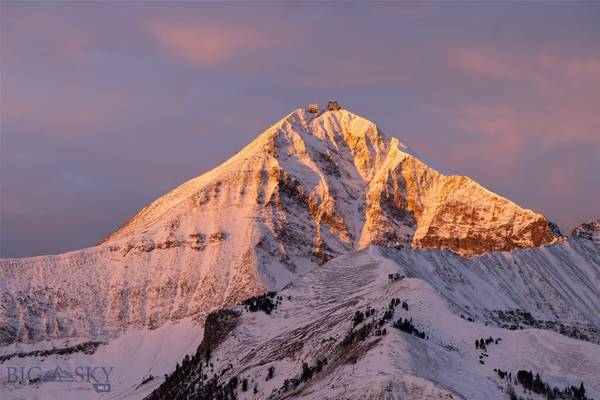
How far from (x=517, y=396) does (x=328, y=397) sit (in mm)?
28579

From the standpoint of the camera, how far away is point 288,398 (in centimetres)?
19938

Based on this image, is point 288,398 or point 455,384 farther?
point 288,398

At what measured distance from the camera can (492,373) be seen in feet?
654

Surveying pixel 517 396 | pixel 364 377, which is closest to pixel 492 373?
pixel 517 396

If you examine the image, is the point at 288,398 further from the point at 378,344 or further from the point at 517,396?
the point at 517,396

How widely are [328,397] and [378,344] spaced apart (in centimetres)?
1722

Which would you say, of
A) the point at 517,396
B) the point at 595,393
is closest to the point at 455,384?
the point at 517,396

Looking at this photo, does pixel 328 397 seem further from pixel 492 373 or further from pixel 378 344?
pixel 492 373

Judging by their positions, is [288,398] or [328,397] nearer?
[328,397]

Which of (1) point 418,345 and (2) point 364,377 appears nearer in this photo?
(2) point 364,377

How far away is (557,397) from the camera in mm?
192375

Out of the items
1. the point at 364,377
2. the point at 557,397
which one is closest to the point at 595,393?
the point at 557,397

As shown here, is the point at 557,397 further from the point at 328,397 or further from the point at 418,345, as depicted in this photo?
the point at 328,397

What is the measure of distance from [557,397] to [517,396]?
6835 millimetres
